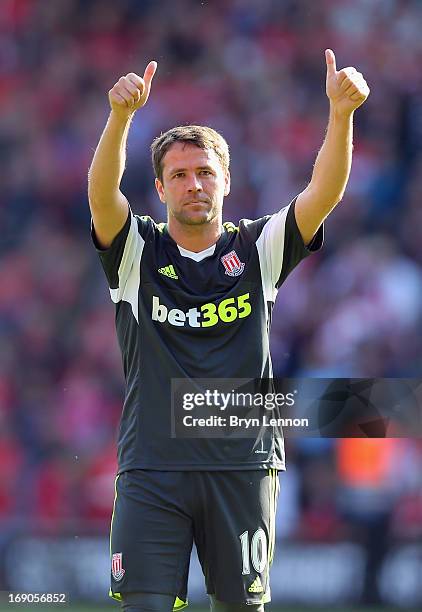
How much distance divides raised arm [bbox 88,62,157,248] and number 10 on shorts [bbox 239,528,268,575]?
0.97 metres

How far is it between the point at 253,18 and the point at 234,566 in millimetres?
5022

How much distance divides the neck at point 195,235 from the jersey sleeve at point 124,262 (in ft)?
0.40

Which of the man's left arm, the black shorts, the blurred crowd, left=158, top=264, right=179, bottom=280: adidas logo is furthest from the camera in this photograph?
the blurred crowd

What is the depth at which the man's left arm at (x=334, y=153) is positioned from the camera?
3166 millimetres

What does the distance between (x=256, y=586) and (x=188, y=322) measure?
0.80m

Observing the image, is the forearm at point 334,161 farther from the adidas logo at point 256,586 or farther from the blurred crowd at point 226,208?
the blurred crowd at point 226,208

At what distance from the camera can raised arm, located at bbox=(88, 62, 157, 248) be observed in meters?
3.10

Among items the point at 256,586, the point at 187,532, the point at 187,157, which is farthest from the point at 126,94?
the point at 256,586

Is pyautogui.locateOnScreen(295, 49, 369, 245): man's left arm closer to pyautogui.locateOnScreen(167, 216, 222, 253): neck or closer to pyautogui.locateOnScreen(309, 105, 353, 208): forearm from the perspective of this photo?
pyautogui.locateOnScreen(309, 105, 353, 208): forearm

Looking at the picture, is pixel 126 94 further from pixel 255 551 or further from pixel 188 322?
pixel 255 551

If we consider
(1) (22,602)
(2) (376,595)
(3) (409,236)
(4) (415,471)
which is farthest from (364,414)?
(1) (22,602)

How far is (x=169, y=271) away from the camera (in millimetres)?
3285

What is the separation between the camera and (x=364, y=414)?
229 inches

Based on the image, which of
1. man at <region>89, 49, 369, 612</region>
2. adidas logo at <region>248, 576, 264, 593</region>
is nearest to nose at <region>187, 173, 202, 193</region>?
man at <region>89, 49, 369, 612</region>
